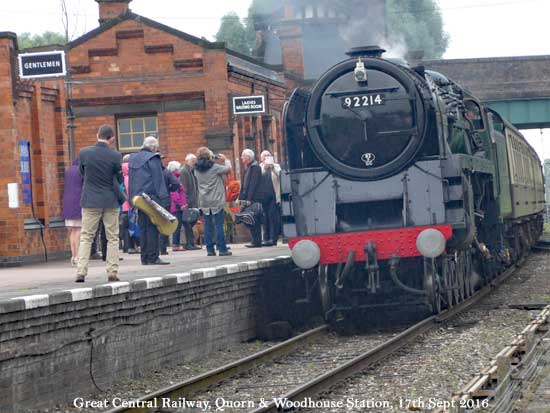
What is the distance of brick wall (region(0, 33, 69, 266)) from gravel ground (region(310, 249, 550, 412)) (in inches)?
276

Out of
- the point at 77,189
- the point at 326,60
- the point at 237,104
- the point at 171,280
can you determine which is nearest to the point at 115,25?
the point at 237,104

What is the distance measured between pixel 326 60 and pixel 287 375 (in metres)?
44.4

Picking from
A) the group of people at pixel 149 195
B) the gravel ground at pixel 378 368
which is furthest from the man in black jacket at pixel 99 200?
the gravel ground at pixel 378 368

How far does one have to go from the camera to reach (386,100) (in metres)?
14.0

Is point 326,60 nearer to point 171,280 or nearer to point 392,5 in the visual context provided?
point 392,5

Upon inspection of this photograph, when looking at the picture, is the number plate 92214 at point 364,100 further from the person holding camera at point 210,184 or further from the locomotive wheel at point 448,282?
the person holding camera at point 210,184

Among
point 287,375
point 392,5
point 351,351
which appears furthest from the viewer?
point 392,5

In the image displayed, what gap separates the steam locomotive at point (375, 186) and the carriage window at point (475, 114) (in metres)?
2.29

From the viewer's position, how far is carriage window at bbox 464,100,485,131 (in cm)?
1725

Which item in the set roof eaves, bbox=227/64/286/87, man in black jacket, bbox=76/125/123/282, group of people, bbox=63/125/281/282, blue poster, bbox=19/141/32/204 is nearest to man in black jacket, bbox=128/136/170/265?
group of people, bbox=63/125/281/282

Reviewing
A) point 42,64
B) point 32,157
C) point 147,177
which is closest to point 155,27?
point 32,157

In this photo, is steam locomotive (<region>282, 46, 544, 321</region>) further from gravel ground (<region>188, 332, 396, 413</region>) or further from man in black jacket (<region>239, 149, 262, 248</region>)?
man in black jacket (<region>239, 149, 262, 248</region>)

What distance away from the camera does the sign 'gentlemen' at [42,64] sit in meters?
16.0

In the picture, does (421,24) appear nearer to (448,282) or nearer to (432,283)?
(448,282)
